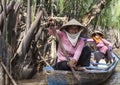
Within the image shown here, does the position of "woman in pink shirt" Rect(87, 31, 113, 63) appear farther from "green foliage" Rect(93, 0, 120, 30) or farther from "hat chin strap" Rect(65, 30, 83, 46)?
"green foliage" Rect(93, 0, 120, 30)

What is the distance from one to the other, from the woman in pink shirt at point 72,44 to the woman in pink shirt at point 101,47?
10.1 ft

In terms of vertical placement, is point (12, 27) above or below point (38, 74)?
above

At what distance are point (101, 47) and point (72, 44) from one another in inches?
146

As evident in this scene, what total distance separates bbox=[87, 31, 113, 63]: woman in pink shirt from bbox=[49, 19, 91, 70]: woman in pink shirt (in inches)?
121

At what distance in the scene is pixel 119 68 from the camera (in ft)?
44.4

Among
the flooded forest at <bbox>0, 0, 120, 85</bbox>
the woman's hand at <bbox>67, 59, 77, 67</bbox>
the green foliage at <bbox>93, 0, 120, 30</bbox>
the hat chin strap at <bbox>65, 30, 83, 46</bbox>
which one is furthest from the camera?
the green foliage at <bbox>93, 0, 120, 30</bbox>

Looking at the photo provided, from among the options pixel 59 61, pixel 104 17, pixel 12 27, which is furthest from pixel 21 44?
pixel 104 17

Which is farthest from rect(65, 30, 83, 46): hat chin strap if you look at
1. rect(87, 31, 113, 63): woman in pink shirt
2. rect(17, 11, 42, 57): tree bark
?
rect(87, 31, 113, 63): woman in pink shirt

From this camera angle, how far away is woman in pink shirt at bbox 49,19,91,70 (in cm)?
688

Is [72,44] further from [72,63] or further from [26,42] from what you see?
[26,42]

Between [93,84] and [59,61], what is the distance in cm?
148

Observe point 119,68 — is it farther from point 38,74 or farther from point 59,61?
point 59,61

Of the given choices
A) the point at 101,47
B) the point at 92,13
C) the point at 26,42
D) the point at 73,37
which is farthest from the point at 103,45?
the point at 73,37

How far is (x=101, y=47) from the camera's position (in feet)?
35.0
